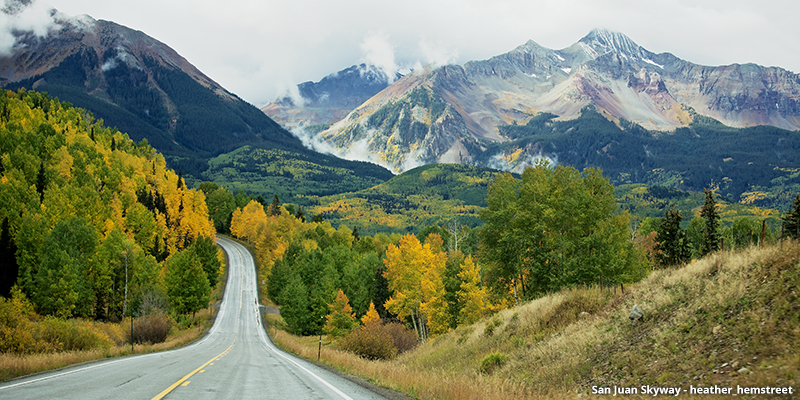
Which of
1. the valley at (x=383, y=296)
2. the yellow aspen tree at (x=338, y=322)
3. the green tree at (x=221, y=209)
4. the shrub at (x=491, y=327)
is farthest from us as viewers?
the green tree at (x=221, y=209)

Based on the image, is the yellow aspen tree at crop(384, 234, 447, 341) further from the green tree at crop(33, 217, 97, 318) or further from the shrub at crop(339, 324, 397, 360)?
the green tree at crop(33, 217, 97, 318)

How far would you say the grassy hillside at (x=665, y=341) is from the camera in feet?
34.3

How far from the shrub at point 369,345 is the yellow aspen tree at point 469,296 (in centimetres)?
1663

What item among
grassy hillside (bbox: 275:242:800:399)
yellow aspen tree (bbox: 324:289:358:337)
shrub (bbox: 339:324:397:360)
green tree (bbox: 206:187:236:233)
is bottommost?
yellow aspen tree (bbox: 324:289:358:337)

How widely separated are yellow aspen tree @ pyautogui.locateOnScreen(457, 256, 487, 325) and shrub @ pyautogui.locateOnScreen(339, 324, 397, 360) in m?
16.6

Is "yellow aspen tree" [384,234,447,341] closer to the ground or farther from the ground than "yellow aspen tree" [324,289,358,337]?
farther from the ground

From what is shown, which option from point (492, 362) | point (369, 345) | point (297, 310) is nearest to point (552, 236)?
point (369, 345)

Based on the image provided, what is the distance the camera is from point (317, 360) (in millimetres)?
29516

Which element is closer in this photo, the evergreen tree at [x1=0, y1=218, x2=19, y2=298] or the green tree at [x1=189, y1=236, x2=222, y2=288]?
the evergreen tree at [x1=0, y1=218, x2=19, y2=298]

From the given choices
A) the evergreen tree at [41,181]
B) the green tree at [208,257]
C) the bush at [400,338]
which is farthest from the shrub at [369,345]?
the evergreen tree at [41,181]

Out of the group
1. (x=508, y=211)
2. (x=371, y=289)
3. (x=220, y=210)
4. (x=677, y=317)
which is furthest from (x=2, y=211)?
(x=220, y=210)

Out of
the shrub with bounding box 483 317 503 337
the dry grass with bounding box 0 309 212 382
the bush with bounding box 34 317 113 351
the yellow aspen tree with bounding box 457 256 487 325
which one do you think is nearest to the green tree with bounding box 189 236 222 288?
the dry grass with bounding box 0 309 212 382

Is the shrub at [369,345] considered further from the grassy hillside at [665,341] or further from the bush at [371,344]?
the grassy hillside at [665,341]

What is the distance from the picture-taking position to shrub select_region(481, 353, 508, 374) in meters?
19.4
